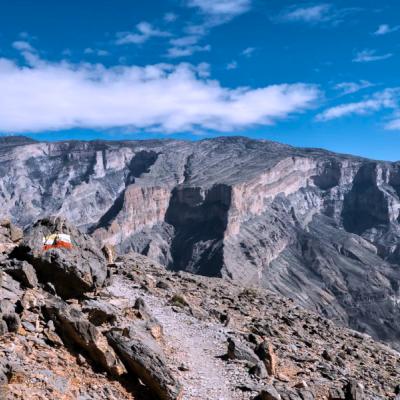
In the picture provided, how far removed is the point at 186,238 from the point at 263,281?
44668mm

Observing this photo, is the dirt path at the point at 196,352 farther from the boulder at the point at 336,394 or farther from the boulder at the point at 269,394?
the boulder at the point at 336,394

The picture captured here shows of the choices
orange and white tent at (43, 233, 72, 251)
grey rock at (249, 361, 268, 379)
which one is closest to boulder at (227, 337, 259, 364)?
grey rock at (249, 361, 268, 379)

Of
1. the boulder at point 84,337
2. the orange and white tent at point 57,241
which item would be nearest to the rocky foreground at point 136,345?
the boulder at point 84,337

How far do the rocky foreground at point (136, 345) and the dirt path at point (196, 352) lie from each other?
54 millimetres

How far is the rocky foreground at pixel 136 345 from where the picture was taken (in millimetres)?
13133

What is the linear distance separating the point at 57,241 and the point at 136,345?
7.64m

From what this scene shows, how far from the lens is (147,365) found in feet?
46.1

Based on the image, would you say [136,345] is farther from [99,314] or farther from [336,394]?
[336,394]

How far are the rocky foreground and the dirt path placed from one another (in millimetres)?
54

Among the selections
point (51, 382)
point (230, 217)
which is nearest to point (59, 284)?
point (51, 382)

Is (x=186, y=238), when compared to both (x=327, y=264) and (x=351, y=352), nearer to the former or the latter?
(x=327, y=264)

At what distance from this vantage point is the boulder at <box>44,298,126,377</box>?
45.5 ft

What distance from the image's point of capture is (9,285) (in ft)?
54.2

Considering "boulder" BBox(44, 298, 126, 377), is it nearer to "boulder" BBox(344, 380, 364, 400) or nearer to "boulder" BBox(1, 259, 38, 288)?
"boulder" BBox(1, 259, 38, 288)
